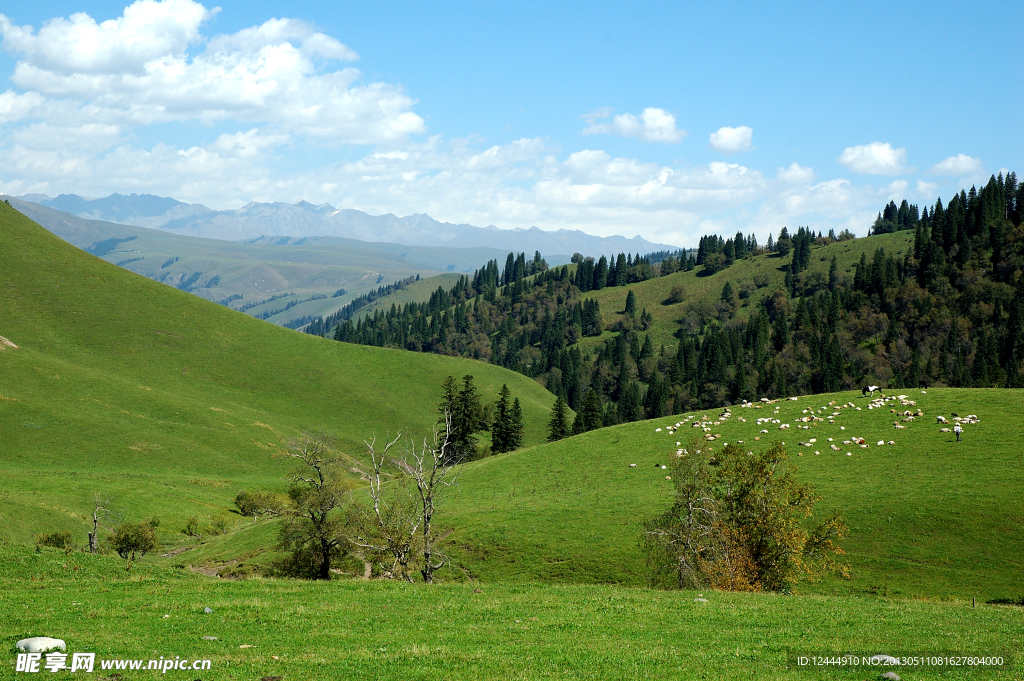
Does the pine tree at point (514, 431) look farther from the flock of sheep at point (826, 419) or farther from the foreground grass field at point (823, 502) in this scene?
the flock of sheep at point (826, 419)

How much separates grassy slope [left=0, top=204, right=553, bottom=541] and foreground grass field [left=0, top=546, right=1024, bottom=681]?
144 feet

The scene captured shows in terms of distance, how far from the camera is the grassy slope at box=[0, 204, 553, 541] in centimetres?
8694

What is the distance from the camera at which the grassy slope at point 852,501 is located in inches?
1927

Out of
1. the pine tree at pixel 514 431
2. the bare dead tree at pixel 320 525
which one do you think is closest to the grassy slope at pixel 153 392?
the pine tree at pixel 514 431

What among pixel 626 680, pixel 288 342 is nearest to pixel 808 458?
pixel 626 680

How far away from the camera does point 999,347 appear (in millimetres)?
183750

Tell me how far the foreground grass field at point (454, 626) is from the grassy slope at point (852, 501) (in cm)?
2264

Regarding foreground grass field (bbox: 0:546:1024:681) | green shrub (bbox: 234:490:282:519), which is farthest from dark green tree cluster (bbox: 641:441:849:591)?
green shrub (bbox: 234:490:282:519)

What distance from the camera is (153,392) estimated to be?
12850 centimetres

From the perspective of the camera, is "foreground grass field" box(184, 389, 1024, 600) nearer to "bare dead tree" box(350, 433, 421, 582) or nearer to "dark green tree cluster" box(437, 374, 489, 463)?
"bare dead tree" box(350, 433, 421, 582)

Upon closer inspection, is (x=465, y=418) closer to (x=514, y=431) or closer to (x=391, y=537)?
(x=514, y=431)

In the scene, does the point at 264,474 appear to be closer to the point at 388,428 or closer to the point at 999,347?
the point at 388,428

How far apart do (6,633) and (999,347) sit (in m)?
222

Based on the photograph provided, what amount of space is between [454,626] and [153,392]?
412 ft
